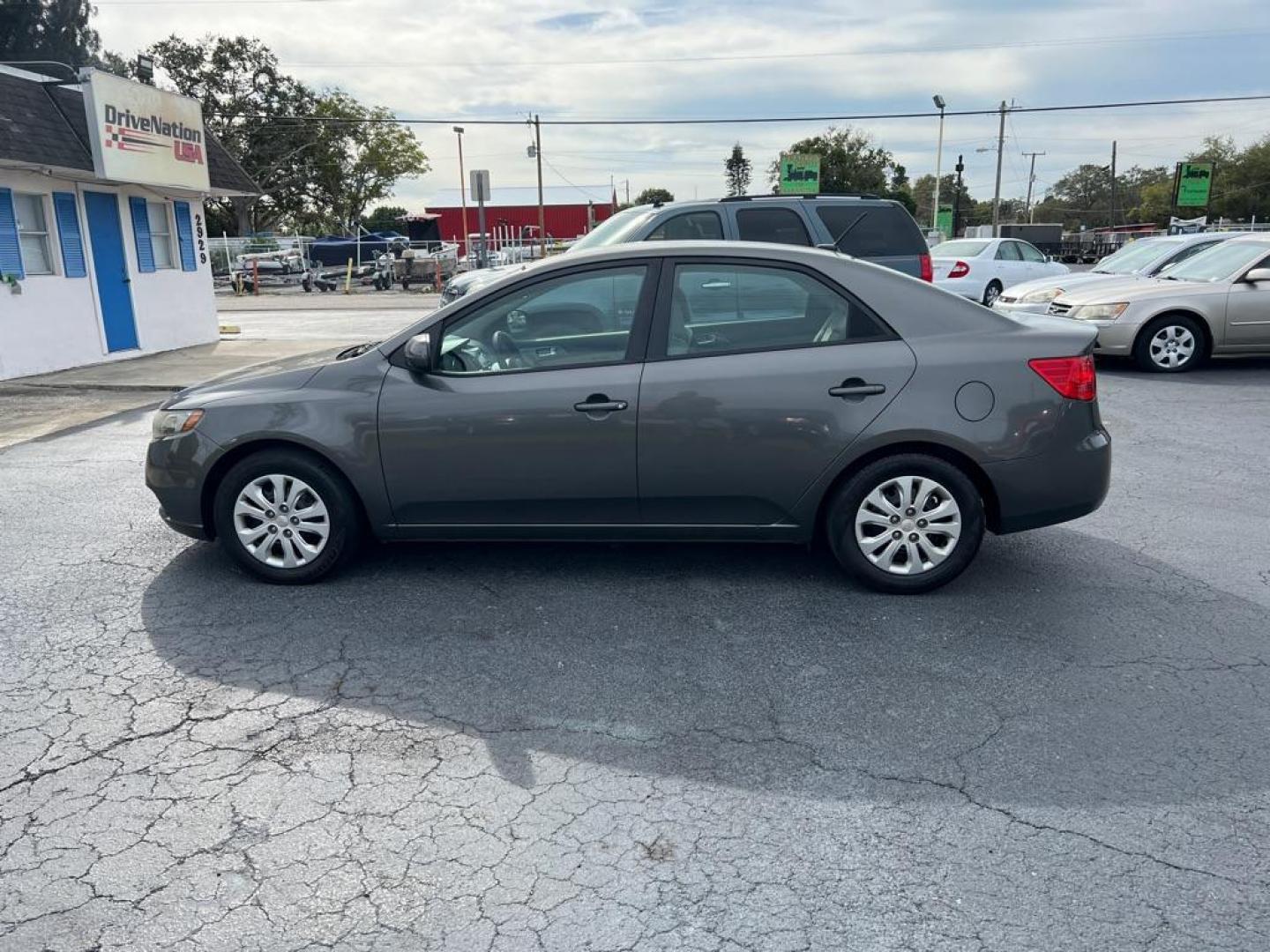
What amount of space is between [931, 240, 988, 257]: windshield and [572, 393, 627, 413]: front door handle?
16272 millimetres

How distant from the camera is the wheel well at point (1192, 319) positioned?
11023 millimetres

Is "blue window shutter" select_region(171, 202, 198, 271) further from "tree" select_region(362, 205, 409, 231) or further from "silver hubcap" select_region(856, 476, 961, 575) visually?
"tree" select_region(362, 205, 409, 231)

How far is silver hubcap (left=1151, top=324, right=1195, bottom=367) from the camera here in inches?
438

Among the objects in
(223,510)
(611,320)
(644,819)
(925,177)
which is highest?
(925,177)

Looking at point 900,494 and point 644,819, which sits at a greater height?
point 900,494

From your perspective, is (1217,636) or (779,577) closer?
(1217,636)

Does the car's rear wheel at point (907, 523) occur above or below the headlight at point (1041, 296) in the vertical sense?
below

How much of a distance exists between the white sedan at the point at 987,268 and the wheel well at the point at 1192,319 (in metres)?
7.41

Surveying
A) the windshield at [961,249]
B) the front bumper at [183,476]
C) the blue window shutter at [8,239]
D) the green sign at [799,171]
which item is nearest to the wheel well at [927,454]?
the front bumper at [183,476]

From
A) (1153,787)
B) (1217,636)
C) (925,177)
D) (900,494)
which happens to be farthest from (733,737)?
(925,177)

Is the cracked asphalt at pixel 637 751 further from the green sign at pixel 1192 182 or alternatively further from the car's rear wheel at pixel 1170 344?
the green sign at pixel 1192 182

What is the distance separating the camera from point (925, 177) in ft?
391

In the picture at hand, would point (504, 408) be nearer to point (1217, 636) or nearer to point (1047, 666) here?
point (1047, 666)

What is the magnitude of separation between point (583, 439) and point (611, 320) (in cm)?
60
